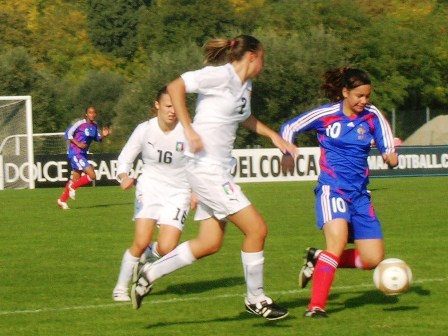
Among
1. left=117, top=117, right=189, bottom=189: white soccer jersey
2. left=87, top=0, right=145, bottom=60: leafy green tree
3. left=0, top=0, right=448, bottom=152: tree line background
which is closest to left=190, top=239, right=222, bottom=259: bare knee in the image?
left=117, top=117, right=189, bottom=189: white soccer jersey

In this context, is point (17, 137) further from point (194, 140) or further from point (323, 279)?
point (194, 140)

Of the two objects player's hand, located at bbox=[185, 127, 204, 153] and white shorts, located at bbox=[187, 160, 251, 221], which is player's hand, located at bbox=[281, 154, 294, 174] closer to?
white shorts, located at bbox=[187, 160, 251, 221]

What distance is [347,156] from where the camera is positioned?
356 inches

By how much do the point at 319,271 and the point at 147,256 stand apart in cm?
243

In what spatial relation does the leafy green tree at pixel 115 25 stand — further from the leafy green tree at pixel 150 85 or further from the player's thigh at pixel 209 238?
the player's thigh at pixel 209 238

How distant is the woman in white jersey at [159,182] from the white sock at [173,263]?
1445 mm

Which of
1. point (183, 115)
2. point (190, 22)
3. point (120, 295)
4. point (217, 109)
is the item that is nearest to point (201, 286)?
point (120, 295)

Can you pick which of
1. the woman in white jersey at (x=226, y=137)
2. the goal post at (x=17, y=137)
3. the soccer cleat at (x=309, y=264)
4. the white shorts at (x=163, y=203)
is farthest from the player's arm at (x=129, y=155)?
the goal post at (x=17, y=137)

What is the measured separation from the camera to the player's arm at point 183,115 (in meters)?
7.97

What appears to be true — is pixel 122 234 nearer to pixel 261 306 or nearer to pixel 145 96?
pixel 261 306

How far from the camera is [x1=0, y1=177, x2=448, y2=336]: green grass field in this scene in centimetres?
859

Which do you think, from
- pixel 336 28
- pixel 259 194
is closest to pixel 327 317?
pixel 259 194

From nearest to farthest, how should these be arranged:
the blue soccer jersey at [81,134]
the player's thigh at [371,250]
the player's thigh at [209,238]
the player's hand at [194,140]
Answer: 1. the player's hand at [194,140]
2. the player's thigh at [209,238]
3. the player's thigh at [371,250]
4. the blue soccer jersey at [81,134]

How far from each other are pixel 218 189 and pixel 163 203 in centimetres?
219
